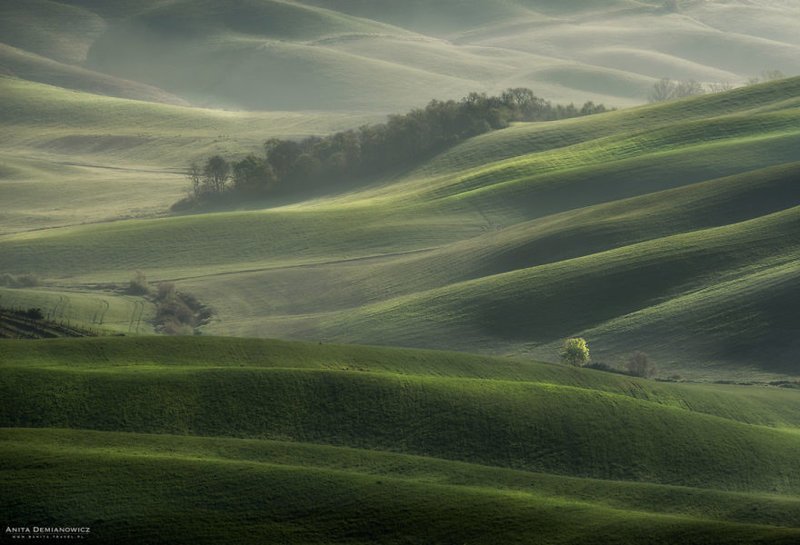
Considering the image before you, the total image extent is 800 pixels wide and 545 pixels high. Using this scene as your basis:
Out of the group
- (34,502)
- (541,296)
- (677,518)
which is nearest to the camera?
(34,502)

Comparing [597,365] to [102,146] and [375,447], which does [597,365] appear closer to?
[375,447]

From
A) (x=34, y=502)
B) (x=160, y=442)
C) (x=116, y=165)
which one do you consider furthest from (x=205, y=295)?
(x=116, y=165)

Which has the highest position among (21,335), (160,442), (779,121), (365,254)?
(779,121)

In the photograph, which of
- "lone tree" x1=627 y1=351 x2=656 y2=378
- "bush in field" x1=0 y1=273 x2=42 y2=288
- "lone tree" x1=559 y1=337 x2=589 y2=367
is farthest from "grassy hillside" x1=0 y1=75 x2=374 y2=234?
"lone tree" x1=627 y1=351 x2=656 y2=378

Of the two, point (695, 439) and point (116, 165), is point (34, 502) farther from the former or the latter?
point (116, 165)

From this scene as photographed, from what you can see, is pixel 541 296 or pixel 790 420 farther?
pixel 541 296

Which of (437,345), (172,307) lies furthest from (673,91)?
(437,345)
